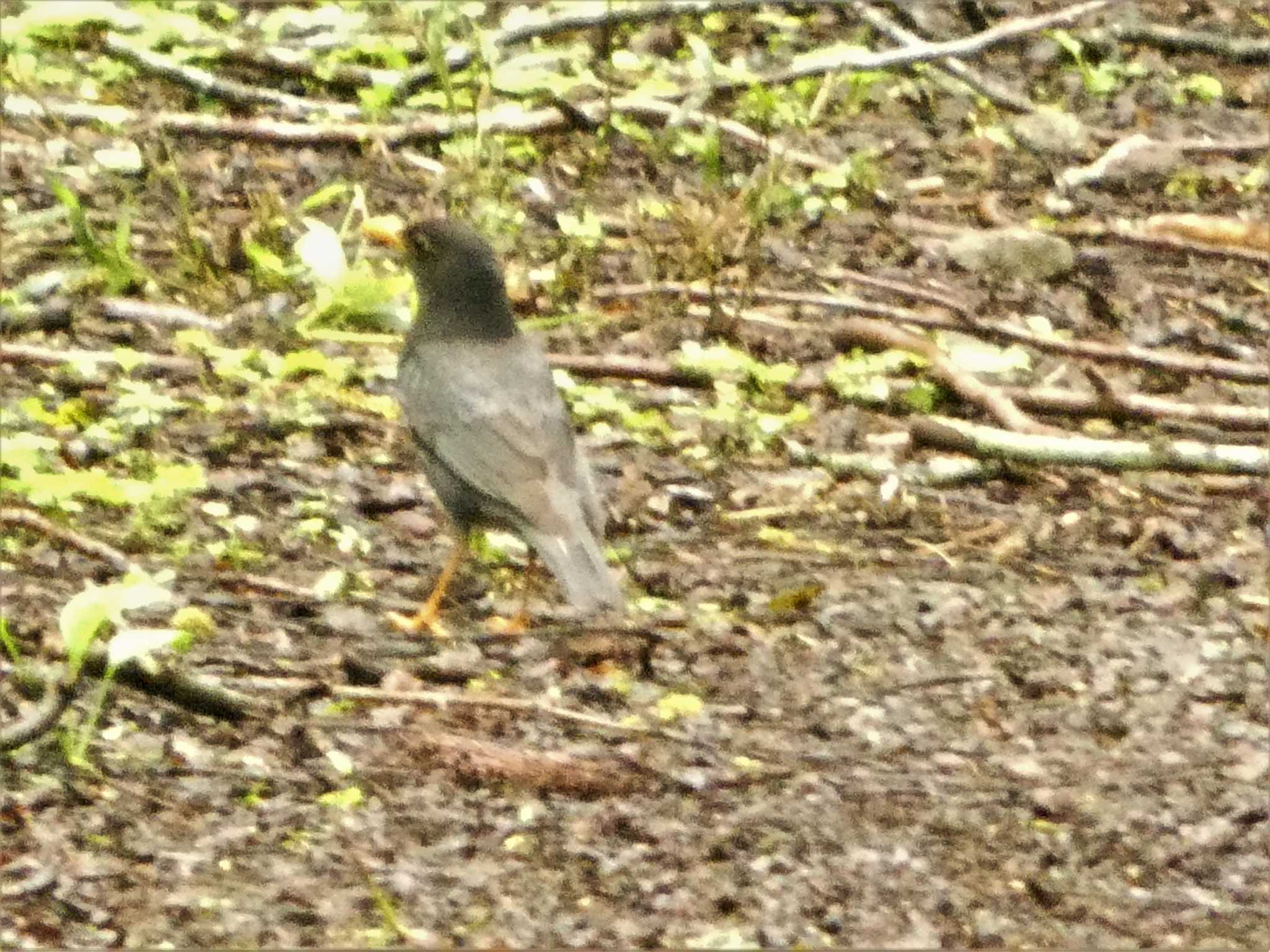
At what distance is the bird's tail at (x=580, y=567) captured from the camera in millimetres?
4500

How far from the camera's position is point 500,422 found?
501cm

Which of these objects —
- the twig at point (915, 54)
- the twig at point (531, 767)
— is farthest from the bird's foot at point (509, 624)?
the twig at point (915, 54)

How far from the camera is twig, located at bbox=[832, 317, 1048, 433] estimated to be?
579 centimetres

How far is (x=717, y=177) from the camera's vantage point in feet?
23.6

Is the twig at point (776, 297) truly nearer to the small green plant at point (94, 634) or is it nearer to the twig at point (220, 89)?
the twig at point (220, 89)

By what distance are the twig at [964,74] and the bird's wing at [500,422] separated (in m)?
3.45

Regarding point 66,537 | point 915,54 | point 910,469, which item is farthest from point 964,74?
point 66,537

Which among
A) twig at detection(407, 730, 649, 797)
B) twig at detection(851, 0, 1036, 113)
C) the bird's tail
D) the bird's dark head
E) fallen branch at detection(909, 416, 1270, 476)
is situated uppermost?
twig at detection(851, 0, 1036, 113)

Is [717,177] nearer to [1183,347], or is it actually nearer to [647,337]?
[647,337]

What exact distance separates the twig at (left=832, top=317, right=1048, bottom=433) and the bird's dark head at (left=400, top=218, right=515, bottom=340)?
4.25ft

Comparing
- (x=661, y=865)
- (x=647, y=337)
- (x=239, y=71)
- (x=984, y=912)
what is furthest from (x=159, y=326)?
(x=984, y=912)

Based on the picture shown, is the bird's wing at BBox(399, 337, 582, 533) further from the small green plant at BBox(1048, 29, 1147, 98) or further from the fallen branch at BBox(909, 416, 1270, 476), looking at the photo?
the small green plant at BBox(1048, 29, 1147, 98)

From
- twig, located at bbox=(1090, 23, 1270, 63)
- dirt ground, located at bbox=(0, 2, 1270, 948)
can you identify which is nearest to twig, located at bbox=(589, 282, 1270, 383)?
dirt ground, located at bbox=(0, 2, 1270, 948)

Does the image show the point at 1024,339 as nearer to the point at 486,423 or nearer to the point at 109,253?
the point at 486,423
